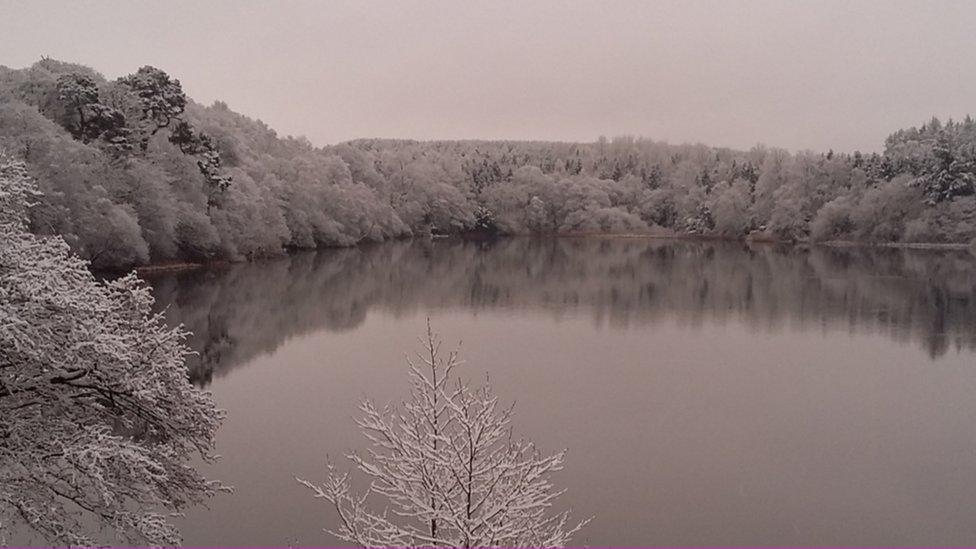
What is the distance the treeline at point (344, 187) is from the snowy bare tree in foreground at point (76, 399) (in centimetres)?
1441

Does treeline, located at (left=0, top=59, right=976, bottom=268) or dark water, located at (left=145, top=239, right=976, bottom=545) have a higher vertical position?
treeline, located at (left=0, top=59, right=976, bottom=268)

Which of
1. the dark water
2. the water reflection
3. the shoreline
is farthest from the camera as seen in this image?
the shoreline

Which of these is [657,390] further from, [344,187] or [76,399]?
[344,187]

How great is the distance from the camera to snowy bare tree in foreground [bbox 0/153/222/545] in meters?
7.39

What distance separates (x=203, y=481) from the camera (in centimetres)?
889

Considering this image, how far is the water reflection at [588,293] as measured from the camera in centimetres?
2670

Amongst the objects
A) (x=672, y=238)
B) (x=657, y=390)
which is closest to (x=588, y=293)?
(x=657, y=390)

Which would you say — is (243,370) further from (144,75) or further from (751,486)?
(144,75)

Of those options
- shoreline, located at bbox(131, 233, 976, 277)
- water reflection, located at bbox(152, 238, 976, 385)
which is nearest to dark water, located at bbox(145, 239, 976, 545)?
water reflection, located at bbox(152, 238, 976, 385)

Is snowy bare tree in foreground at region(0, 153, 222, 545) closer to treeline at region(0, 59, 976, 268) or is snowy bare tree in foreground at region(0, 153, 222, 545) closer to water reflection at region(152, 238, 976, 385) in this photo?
water reflection at region(152, 238, 976, 385)

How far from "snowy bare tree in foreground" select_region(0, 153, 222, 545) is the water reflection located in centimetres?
1103

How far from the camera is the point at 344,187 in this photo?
2670 inches

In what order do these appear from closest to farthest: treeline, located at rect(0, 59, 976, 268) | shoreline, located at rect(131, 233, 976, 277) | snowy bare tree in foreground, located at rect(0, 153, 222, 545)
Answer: snowy bare tree in foreground, located at rect(0, 153, 222, 545) → treeline, located at rect(0, 59, 976, 268) → shoreline, located at rect(131, 233, 976, 277)

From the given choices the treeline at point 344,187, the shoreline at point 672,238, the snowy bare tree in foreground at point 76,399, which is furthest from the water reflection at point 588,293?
the snowy bare tree in foreground at point 76,399
